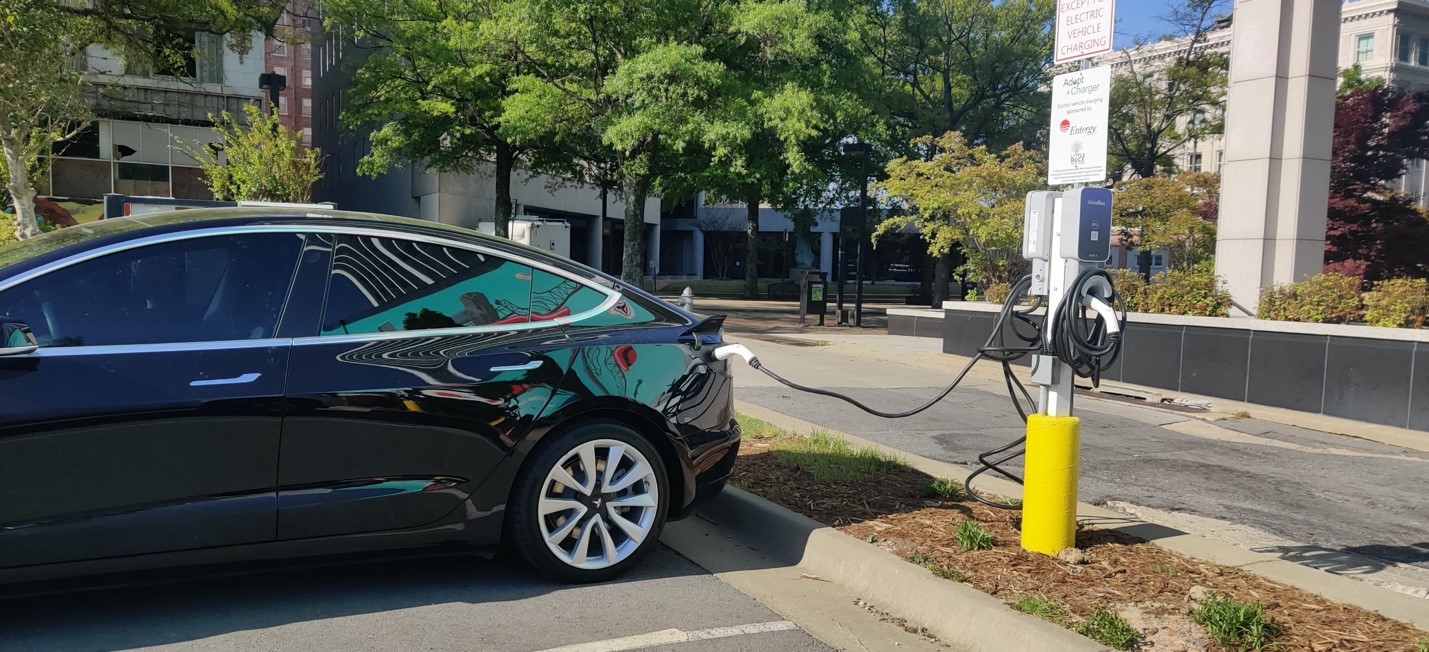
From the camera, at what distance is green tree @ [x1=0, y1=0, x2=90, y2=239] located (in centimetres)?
1371

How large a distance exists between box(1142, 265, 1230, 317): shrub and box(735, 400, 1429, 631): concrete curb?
773cm

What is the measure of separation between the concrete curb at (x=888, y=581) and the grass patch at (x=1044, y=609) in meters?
0.06

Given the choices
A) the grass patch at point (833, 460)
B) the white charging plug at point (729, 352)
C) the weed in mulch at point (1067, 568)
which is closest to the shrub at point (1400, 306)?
the grass patch at point (833, 460)

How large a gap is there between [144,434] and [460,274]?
1.44m

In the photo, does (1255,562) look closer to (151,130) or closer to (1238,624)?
(1238,624)

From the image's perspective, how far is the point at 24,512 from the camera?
363cm

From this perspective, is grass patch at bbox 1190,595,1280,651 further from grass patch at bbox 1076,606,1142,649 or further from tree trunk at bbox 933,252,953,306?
tree trunk at bbox 933,252,953,306

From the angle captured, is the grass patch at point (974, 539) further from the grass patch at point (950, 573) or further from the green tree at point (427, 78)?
the green tree at point (427, 78)

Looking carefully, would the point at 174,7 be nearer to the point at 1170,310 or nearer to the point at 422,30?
the point at 422,30

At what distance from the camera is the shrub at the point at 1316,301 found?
1130 cm

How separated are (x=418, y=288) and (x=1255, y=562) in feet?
13.5

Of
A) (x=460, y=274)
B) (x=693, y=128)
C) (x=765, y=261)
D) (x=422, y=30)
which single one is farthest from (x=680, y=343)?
(x=765, y=261)

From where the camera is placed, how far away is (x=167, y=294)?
403 centimetres

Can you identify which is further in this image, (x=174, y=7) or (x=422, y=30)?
(x=422, y=30)
